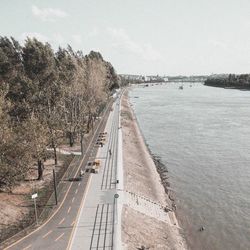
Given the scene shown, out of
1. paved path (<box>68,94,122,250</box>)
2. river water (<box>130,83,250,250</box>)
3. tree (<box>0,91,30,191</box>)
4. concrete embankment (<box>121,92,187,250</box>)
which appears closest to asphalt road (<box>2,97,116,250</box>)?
paved path (<box>68,94,122,250</box>)

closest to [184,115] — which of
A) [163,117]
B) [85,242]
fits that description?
[163,117]

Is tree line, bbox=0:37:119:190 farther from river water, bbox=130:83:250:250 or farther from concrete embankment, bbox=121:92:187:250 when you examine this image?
river water, bbox=130:83:250:250

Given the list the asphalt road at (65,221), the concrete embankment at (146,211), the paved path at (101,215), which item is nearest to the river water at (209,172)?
the concrete embankment at (146,211)

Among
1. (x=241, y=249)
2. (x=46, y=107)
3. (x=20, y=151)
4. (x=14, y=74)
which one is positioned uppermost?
(x=14, y=74)

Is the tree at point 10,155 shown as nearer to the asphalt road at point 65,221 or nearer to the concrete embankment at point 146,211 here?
the asphalt road at point 65,221

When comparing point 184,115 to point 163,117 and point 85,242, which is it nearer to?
point 163,117

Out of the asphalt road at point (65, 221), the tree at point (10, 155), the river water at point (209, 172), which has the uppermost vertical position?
the tree at point (10, 155)
